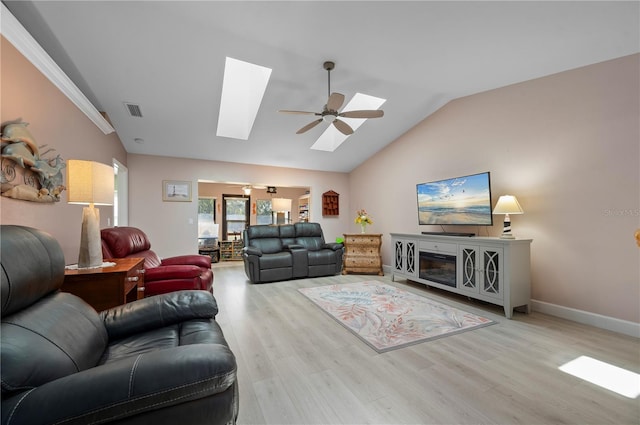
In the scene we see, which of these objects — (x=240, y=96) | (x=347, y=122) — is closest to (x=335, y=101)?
(x=347, y=122)

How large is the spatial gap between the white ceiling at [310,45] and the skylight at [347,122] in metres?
0.39

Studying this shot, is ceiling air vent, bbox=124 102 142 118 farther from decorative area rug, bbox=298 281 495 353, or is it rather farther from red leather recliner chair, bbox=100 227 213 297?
decorative area rug, bbox=298 281 495 353

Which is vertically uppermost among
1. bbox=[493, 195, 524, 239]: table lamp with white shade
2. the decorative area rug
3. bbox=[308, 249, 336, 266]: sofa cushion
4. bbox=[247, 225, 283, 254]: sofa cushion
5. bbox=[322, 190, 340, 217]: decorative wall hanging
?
bbox=[322, 190, 340, 217]: decorative wall hanging

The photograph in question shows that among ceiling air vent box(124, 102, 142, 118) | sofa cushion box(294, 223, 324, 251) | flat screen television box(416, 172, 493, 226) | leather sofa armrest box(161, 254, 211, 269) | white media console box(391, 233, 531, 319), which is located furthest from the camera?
sofa cushion box(294, 223, 324, 251)

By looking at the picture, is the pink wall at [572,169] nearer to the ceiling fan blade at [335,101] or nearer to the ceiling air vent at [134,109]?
the ceiling fan blade at [335,101]

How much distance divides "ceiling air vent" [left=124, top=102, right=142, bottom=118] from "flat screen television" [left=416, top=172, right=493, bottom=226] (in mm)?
4583

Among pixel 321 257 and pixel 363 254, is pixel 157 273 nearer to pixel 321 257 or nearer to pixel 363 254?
pixel 321 257

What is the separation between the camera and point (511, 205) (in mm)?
3283

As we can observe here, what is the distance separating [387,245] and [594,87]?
406 cm

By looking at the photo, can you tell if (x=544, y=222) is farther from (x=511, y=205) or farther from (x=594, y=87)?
(x=594, y=87)

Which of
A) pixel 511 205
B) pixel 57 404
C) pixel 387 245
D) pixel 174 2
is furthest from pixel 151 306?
pixel 387 245

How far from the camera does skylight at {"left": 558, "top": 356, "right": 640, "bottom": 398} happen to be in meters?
1.79

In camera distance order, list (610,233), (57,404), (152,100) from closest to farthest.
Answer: (57,404) → (610,233) → (152,100)

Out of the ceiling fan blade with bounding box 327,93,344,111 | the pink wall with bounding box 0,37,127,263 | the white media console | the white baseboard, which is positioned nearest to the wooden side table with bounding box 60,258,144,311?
the pink wall with bounding box 0,37,127,263
